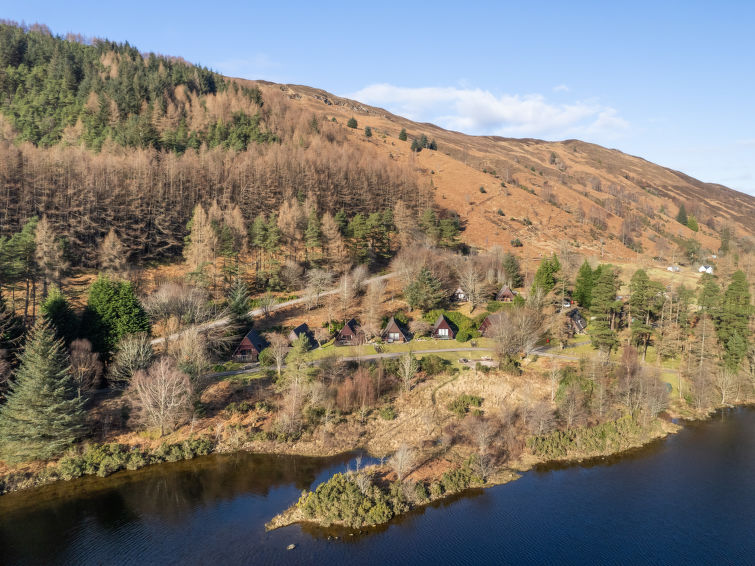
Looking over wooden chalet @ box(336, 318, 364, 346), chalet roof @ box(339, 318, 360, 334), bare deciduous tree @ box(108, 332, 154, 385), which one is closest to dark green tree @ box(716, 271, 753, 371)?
wooden chalet @ box(336, 318, 364, 346)

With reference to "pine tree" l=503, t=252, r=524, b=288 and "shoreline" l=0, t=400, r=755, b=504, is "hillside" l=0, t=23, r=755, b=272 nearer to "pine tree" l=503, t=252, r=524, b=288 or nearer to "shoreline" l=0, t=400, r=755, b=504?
"pine tree" l=503, t=252, r=524, b=288

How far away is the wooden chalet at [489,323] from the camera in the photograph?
2345 inches

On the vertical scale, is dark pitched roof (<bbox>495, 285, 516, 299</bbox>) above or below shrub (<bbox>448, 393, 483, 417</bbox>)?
above

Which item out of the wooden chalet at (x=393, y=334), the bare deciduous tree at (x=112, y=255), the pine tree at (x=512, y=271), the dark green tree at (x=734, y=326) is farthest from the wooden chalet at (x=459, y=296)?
the bare deciduous tree at (x=112, y=255)

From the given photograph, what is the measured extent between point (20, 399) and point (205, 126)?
93375mm

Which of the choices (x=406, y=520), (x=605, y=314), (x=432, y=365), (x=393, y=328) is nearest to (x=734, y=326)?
(x=605, y=314)

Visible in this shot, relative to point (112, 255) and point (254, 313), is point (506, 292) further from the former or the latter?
point (112, 255)

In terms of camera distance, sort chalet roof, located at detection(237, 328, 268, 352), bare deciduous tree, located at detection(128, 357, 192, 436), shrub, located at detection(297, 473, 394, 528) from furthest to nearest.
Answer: chalet roof, located at detection(237, 328, 268, 352) → bare deciduous tree, located at detection(128, 357, 192, 436) → shrub, located at detection(297, 473, 394, 528)

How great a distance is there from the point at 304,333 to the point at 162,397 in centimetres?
1931

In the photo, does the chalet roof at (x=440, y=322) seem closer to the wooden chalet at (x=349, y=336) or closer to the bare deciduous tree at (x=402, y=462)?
the wooden chalet at (x=349, y=336)

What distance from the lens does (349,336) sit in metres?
58.8

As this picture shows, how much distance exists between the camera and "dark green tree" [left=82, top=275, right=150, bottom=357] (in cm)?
4800

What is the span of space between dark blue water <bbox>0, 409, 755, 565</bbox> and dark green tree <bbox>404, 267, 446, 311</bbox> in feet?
105

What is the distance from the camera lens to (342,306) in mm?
66938
